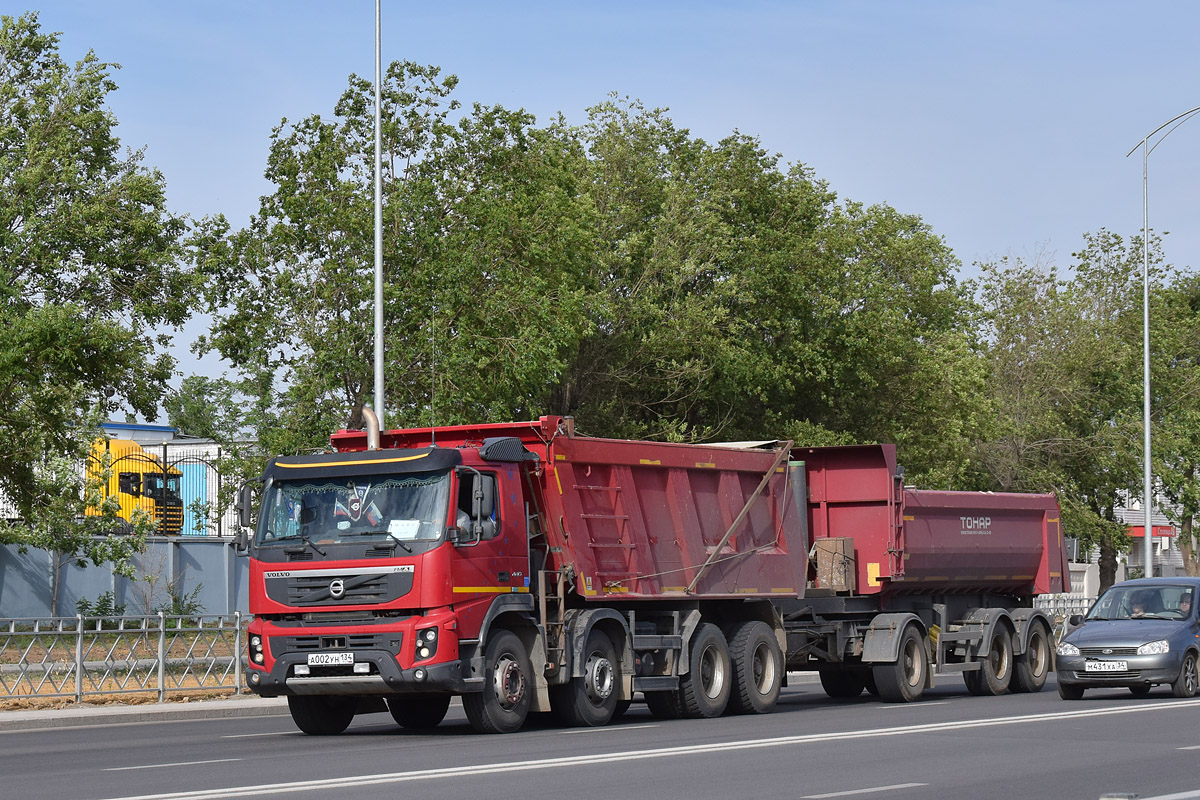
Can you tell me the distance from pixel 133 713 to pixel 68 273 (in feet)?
29.1

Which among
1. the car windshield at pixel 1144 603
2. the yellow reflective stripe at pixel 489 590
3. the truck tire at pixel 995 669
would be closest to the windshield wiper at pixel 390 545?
the yellow reflective stripe at pixel 489 590

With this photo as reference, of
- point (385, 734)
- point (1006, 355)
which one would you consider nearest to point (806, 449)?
point (385, 734)

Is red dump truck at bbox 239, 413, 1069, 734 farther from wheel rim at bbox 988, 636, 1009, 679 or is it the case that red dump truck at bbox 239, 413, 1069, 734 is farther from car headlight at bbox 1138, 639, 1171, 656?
car headlight at bbox 1138, 639, 1171, 656

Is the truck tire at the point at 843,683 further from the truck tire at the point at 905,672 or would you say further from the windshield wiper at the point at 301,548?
the windshield wiper at the point at 301,548

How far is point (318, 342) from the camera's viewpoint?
31062 mm

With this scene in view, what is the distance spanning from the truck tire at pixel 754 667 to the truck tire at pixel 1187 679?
504cm

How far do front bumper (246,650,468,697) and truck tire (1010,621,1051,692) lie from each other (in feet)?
37.3

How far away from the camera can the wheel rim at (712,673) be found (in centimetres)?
1942

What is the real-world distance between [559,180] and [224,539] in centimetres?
1080

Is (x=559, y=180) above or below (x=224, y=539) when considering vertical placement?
above

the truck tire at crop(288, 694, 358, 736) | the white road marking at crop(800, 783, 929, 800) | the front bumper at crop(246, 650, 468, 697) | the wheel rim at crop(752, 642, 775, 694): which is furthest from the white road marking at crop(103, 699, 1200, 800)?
the truck tire at crop(288, 694, 358, 736)

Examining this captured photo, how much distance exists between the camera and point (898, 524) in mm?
21938

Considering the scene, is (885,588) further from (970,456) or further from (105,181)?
(970,456)

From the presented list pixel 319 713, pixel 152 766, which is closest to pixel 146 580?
pixel 319 713
